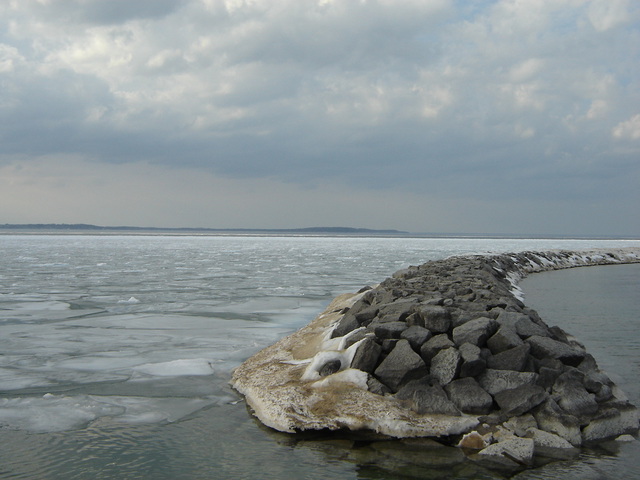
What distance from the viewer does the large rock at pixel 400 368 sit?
184 inches

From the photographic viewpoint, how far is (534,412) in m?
4.32

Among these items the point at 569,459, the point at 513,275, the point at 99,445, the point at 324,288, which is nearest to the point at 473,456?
the point at 569,459

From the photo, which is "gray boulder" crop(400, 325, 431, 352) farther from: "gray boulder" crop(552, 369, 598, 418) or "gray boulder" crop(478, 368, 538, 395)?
"gray boulder" crop(552, 369, 598, 418)

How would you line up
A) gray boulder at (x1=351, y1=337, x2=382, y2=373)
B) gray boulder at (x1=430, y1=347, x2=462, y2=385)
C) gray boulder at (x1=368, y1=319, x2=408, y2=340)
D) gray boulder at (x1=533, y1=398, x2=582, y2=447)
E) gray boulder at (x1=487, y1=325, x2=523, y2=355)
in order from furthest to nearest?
gray boulder at (x1=368, y1=319, x2=408, y2=340), gray boulder at (x1=487, y1=325, x2=523, y2=355), gray boulder at (x1=351, y1=337, x2=382, y2=373), gray boulder at (x1=430, y1=347, x2=462, y2=385), gray boulder at (x1=533, y1=398, x2=582, y2=447)

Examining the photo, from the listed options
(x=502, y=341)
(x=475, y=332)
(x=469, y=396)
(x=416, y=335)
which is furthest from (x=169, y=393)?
(x=502, y=341)

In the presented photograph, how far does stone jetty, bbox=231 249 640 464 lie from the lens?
4.21 m

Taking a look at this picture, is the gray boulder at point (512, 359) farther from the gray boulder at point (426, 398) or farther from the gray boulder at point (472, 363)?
the gray boulder at point (426, 398)

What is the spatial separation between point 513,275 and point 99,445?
1660 centimetres

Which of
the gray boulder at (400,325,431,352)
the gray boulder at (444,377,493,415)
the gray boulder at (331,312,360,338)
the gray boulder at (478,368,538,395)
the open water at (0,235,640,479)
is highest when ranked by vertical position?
the gray boulder at (400,325,431,352)

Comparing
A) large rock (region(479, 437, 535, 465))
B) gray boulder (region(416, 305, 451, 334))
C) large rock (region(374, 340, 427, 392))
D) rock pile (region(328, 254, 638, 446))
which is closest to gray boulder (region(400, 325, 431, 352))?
rock pile (region(328, 254, 638, 446))

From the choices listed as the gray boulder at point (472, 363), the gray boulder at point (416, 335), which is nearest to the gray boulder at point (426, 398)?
the gray boulder at point (472, 363)

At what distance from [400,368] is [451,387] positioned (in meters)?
0.43

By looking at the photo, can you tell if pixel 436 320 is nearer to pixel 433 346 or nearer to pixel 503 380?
pixel 433 346

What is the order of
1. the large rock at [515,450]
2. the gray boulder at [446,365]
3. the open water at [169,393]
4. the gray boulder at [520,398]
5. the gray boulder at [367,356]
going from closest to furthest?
1. the open water at [169,393]
2. the large rock at [515,450]
3. the gray boulder at [520,398]
4. the gray boulder at [446,365]
5. the gray boulder at [367,356]
